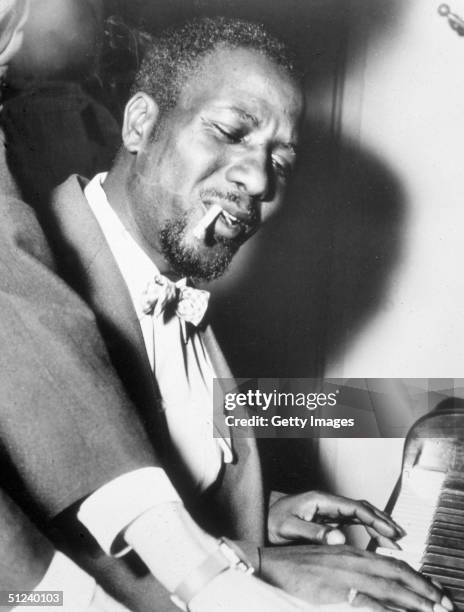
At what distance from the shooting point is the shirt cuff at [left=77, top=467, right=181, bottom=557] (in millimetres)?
818

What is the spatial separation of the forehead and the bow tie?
275mm

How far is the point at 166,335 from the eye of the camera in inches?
42.6

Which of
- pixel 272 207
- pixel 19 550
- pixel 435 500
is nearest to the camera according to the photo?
pixel 19 550

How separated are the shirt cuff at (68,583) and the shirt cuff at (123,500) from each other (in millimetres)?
51

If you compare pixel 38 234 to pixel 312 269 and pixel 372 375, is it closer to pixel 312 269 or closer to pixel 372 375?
pixel 312 269

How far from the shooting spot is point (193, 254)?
1074 mm

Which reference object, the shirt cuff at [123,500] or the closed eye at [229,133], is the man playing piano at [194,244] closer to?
the closed eye at [229,133]

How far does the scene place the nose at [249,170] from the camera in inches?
40.6

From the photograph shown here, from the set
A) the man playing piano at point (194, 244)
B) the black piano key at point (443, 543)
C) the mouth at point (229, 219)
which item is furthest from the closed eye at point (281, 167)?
the black piano key at point (443, 543)

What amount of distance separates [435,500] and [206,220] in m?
0.57

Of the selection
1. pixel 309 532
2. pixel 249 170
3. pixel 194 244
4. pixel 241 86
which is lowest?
pixel 309 532

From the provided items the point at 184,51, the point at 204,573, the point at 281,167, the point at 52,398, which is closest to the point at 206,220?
the point at 281,167
